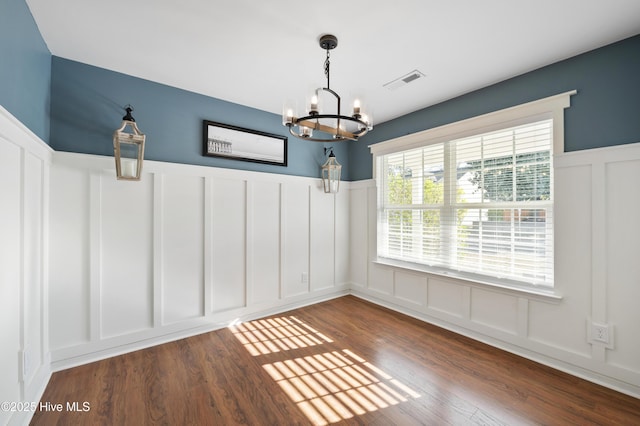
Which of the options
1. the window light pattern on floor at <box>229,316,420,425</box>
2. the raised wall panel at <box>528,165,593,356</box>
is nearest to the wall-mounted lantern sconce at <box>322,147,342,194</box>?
the window light pattern on floor at <box>229,316,420,425</box>

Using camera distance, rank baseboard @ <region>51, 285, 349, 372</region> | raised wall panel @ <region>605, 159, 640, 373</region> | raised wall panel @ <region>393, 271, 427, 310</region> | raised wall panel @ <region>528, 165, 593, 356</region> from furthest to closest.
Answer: raised wall panel @ <region>393, 271, 427, 310</region>, baseboard @ <region>51, 285, 349, 372</region>, raised wall panel @ <region>528, 165, 593, 356</region>, raised wall panel @ <region>605, 159, 640, 373</region>

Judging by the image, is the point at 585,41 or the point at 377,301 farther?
the point at 377,301

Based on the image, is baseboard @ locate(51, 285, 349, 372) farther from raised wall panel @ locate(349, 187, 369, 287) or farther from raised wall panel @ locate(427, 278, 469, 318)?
raised wall panel @ locate(427, 278, 469, 318)

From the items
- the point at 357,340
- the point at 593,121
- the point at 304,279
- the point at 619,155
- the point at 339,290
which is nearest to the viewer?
the point at 619,155

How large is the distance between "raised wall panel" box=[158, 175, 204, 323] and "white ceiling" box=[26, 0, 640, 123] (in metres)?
1.12

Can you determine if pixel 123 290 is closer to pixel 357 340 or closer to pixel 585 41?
pixel 357 340

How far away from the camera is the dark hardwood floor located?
1766 mm

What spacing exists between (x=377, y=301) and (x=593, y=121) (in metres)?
3.00

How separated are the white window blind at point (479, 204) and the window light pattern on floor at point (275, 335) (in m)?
1.60

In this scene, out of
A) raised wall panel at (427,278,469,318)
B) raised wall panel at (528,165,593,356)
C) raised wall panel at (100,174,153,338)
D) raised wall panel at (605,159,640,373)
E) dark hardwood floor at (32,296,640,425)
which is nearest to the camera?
dark hardwood floor at (32,296,640,425)

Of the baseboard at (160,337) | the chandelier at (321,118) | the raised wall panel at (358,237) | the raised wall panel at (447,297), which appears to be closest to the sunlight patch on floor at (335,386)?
the baseboard at (160,337)

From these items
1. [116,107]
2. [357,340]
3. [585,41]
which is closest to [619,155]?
[585,41]

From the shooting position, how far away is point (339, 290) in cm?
426

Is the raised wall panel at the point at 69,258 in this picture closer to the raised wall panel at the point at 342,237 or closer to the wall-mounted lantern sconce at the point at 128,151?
the wall-mounted lantern sconce at the point at 128,151
